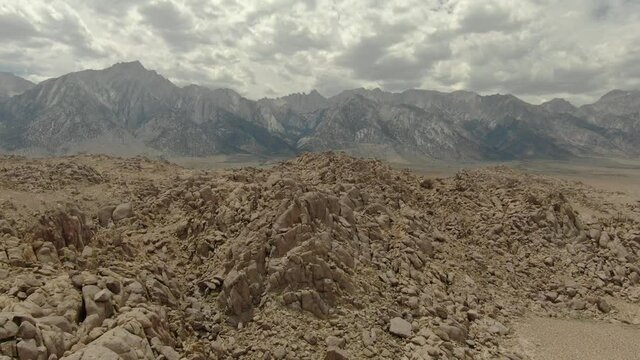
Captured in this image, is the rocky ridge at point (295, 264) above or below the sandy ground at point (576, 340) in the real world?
above

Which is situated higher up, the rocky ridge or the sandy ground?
the rocky ridge

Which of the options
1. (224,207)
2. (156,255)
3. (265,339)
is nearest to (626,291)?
(265,339)

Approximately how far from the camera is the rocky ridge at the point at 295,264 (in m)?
18.9

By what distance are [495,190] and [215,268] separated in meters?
29.0

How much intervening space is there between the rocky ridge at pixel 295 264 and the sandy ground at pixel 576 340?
1138 millimetres

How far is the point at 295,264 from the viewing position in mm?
25656

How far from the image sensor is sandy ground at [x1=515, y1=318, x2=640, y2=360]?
25.9 m

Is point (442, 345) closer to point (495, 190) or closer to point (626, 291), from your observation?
point (626, 291)

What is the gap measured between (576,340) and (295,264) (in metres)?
16.9

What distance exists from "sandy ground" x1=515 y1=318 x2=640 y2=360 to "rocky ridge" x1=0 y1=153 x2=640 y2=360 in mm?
1138

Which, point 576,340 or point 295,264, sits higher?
point 295,264

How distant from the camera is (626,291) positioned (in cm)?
3362

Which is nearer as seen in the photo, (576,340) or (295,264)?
(295,264)

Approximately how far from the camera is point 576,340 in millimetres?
27469
